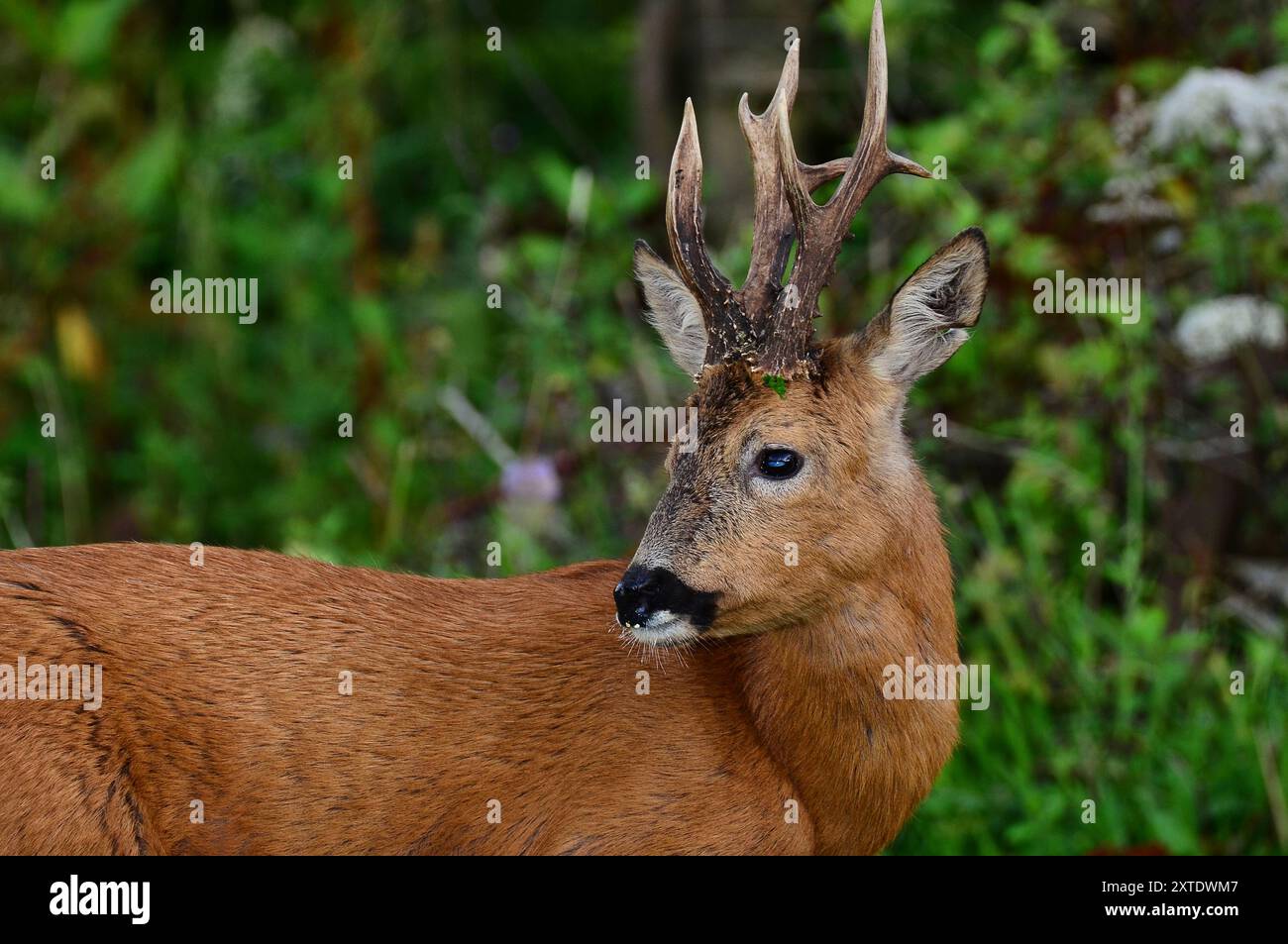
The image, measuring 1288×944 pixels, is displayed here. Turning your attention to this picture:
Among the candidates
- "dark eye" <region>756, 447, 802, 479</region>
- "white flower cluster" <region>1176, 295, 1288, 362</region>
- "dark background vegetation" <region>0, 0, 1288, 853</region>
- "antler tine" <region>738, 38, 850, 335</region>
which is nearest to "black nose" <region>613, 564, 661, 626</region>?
"dark eye" <region>756, 447, 802, 479</region>

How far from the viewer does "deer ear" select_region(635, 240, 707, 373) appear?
15.4ft

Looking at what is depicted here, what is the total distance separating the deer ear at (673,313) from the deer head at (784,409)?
0.45m

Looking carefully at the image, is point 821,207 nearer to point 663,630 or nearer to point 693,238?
point 693,238

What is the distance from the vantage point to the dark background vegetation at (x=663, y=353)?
6605 millimetres

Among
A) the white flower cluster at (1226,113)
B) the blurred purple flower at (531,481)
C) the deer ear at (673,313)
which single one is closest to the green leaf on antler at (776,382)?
the deer ear at (673,313)

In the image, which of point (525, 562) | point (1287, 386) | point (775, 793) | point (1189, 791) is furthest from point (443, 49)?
point (775, 793)

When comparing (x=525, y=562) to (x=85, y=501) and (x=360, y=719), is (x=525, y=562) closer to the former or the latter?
(x=360, y=719)

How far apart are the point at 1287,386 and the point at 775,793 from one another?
4.00 metres

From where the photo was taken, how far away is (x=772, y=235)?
13.7 ft

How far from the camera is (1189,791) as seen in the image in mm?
6148

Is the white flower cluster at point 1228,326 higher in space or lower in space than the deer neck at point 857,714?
higher

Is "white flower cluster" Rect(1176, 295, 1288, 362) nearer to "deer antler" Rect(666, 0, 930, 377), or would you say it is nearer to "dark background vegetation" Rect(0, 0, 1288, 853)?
"dark background vegetation" Rect(0, 0, 1288, 853)

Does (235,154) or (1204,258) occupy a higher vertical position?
(235,154)

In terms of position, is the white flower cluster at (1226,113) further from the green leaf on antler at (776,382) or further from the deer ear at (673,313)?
the green leaf on antler at (776,382)
